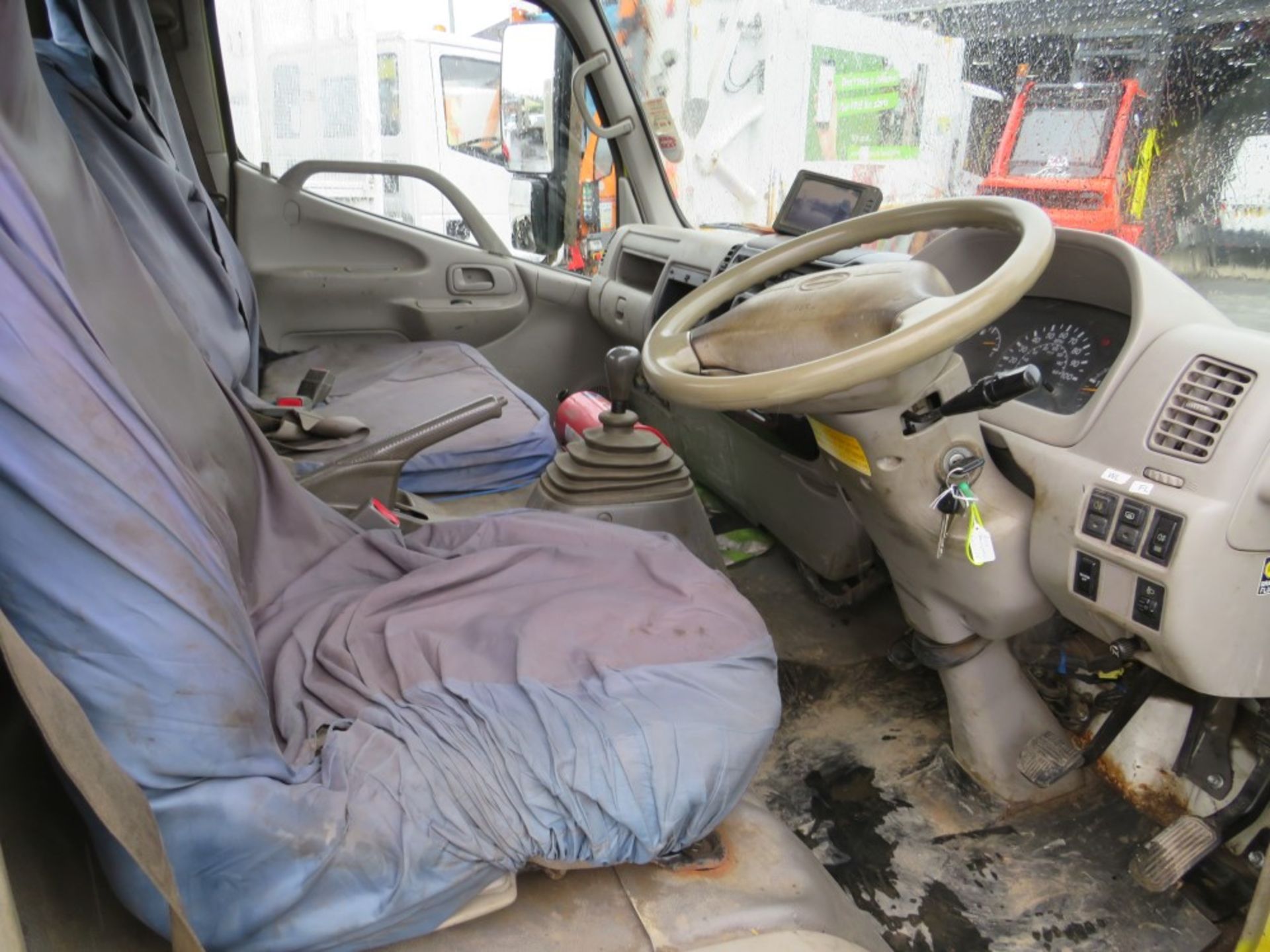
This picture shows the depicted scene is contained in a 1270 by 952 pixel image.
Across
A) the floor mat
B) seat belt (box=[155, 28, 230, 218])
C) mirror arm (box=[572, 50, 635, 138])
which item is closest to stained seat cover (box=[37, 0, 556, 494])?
seat belt (box=[155, 28, 230, 218])

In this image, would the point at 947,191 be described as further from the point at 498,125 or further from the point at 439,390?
the point at 498,125

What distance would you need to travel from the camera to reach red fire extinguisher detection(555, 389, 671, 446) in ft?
8.32

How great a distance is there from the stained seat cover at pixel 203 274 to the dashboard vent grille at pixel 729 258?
1.99ft

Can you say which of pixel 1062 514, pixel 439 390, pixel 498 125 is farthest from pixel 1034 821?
pixel 498 125

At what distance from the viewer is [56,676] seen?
620 mm

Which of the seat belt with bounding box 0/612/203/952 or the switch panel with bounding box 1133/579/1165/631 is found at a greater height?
the seat belt with bounding box 0/612/203/952

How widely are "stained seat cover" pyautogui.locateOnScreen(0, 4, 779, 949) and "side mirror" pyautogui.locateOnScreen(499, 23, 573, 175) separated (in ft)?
6.00

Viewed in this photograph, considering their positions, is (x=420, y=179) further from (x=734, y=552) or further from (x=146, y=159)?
(x=734, y=552)

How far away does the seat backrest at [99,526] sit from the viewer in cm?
63

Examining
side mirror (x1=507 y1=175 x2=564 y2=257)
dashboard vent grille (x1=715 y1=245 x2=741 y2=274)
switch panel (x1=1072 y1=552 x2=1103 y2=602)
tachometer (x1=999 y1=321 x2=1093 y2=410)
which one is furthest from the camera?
side mirror (x1=507 y1=175 x2=564 y2=257)

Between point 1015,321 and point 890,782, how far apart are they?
774 millimetres

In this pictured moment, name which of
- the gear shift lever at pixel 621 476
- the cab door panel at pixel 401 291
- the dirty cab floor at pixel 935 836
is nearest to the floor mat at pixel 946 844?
the dirty cab floor at pixel 935 836

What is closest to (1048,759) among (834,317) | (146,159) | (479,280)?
(834,317)

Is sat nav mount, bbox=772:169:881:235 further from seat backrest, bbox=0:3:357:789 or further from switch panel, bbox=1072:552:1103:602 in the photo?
seat backrest, bbox=0:3:357:789
